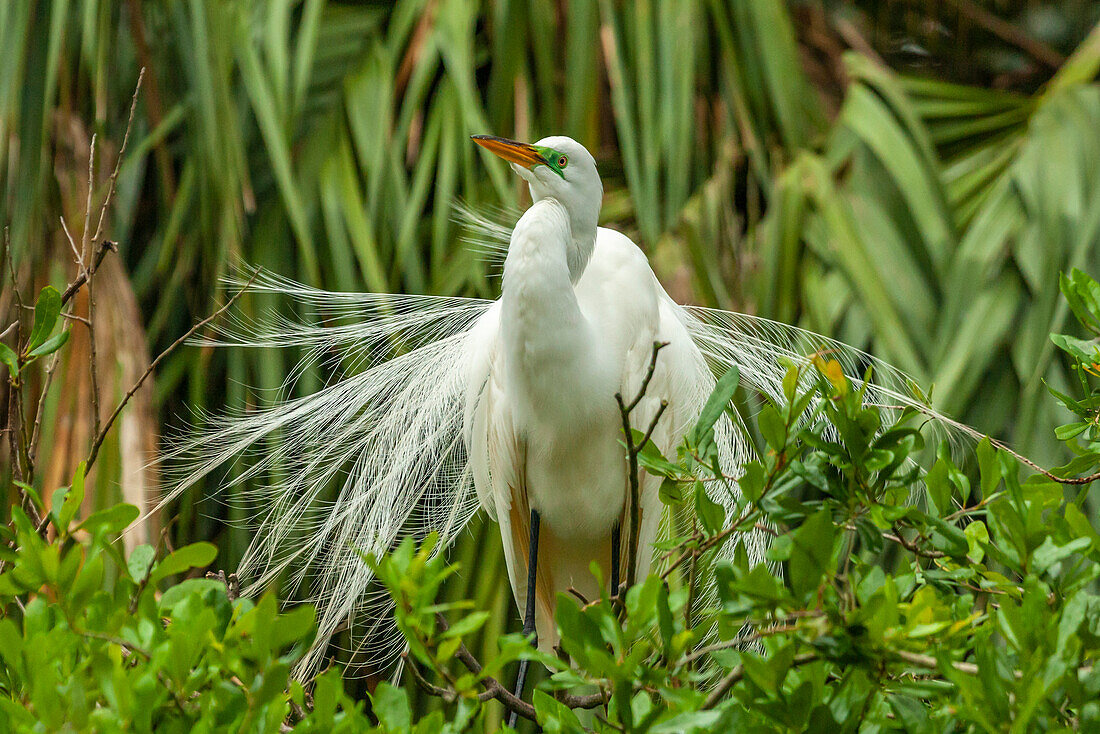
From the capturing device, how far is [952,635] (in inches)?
28.6

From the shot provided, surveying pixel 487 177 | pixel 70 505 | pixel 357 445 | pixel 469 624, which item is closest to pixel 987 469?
pixel 469 624

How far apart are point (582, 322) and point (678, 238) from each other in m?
0.81

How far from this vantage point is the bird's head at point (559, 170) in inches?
55.6

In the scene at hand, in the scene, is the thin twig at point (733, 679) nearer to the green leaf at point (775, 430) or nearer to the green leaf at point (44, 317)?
the green leaf at point (775, 430)

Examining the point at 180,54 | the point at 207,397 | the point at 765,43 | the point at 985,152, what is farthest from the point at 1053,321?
the point at 180,54

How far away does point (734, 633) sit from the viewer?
82cm

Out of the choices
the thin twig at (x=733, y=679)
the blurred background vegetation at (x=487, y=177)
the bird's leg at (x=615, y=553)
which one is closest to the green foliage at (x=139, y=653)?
the thin twig at (x=733, y=679)

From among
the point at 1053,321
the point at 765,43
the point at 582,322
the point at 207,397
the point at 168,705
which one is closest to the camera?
the point at 168,705

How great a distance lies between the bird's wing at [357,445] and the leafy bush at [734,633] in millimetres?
832

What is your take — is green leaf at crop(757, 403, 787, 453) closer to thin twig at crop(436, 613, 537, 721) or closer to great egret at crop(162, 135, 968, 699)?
thin twig at crop(436, 613, 537, 721)

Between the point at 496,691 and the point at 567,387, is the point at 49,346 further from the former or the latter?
the point at 567,387

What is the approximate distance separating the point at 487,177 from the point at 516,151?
964mm

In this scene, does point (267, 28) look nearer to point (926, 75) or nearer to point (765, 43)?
point (765, 43)

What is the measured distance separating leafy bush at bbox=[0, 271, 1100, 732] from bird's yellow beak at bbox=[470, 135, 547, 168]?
27.2 inches
